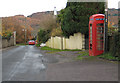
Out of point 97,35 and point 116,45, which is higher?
point 97,35

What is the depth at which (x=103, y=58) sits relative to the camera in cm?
1099

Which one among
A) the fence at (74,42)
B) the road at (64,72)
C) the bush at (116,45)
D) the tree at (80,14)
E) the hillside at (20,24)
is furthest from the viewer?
the hillside at (20,24)

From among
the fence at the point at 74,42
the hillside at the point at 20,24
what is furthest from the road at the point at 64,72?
the hillside at the point at 20,24

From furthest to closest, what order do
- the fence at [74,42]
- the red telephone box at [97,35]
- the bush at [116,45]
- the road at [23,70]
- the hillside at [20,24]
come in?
the hillside at [20,24], the fence at [74,42], the red telephone box at [97,35], the bush at [116,45], the road at [23,70]

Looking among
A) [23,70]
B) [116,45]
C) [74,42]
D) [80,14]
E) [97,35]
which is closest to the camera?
[23,70]

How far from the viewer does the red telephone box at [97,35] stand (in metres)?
12.2

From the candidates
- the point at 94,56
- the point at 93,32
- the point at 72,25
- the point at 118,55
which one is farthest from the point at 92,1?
the point at 118,55

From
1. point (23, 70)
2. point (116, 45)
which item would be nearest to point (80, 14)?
point (116, 45)

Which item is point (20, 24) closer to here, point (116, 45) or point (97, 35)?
point (97, 35)

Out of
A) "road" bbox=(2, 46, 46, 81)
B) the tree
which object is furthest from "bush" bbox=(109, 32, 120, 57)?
the tree

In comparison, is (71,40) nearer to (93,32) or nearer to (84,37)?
(84,37)

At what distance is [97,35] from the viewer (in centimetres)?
1238

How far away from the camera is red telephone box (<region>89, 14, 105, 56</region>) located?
479 inches

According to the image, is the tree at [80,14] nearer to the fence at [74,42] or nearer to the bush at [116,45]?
the fence at [74,42]
